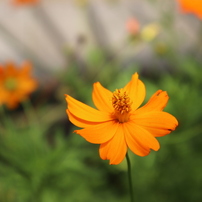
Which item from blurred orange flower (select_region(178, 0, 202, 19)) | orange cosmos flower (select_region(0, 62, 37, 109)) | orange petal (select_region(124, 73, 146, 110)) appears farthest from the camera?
orange cosmos flower (select_region(0, 62, 37, 109))

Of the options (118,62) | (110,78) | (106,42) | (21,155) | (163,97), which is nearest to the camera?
(163,97)

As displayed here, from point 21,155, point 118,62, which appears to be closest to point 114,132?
point 21,155

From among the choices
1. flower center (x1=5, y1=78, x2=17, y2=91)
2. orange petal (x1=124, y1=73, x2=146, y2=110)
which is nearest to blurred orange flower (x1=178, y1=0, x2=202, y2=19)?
orange petal (x1=124, y1=73, x2=146, y2=110)

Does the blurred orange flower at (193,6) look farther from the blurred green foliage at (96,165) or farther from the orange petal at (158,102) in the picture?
the orange petal at (158,102)

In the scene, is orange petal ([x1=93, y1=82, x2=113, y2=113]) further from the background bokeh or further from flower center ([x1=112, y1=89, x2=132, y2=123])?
the background bokeh

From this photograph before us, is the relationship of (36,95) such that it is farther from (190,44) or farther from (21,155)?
(190,44)

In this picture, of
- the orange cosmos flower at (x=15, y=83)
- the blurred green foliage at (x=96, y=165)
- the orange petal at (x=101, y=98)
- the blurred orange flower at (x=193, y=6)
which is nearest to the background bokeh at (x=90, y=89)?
the blurred green foliage at (x=96, y=165)
